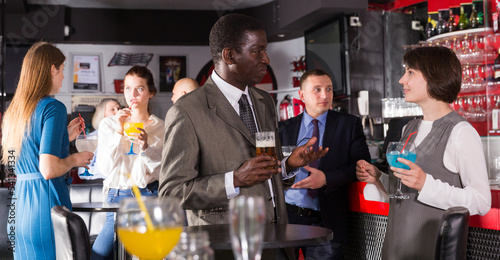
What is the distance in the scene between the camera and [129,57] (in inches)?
376

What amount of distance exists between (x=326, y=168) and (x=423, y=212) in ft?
3.81

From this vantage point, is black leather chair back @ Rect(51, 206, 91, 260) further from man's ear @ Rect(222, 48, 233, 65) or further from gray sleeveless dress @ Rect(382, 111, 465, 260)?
gray sleeveless dress @ Rect(382, 111, 465, 260)

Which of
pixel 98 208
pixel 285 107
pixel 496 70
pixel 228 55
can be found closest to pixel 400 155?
pixel 228 55

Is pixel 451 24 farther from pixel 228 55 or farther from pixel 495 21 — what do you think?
pixel 228 55

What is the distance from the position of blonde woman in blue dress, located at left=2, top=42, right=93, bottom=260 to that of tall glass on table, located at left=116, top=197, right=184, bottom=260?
1.69 metres

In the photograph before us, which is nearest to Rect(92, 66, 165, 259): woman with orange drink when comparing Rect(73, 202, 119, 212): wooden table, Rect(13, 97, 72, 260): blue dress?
Rect(73, 202, 119, 212): wooden table

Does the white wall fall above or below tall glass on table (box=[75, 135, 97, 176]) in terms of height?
above

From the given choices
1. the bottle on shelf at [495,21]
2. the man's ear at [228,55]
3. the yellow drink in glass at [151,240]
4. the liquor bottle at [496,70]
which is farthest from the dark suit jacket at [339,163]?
the bottle on shelf at [495,21]

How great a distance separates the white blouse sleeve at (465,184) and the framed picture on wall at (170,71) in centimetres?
792

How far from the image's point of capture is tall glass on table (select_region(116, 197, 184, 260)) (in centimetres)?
103

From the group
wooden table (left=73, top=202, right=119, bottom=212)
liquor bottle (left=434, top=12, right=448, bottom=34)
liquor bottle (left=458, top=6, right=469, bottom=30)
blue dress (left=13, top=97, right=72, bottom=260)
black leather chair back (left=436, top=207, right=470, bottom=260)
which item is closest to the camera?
black leather chair back (left=436, top=207, right=470, bottom=260)

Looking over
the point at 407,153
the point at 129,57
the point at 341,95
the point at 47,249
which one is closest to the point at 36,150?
the point at 47,249

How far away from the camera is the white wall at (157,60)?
9383 millimetres

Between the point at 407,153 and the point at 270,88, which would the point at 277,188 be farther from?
the point at 270,88
